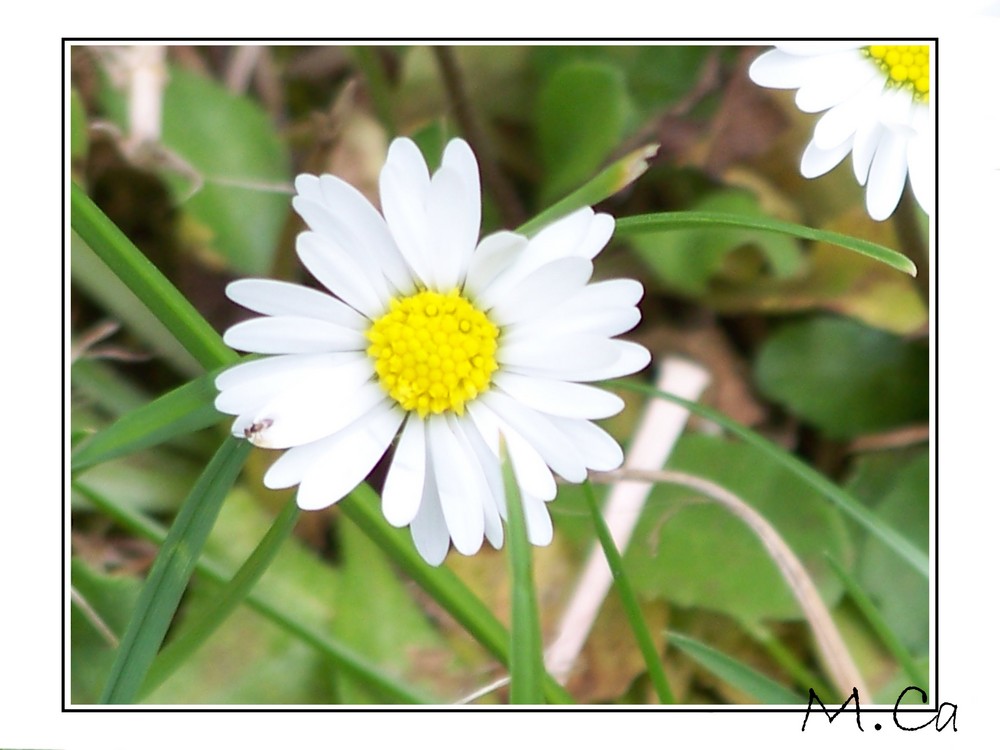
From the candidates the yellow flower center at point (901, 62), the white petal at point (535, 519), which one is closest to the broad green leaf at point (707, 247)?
the yellow flower center at point (901, 62)

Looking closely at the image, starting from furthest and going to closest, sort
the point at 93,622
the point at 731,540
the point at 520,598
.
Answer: the point at 731,540
the point at 93,622
the point at 520,598

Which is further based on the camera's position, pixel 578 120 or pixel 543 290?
pixel 578 120

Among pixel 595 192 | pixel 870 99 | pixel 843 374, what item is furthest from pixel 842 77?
pixel 843 374

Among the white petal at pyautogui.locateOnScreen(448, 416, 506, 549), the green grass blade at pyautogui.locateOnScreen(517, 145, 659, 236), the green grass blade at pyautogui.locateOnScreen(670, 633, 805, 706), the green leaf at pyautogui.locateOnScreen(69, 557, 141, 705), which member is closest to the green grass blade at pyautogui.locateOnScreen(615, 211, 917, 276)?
the green grass blade at pyautogui.locateOnScreen(517, 145, 659, 236)

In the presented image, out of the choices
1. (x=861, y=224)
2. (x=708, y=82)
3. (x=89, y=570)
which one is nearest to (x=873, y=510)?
(x=861, y=224)

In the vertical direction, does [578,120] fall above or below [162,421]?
above

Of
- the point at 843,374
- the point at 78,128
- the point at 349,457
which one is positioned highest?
the point at 78,128

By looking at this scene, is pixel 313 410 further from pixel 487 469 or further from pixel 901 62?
pixel 901 62

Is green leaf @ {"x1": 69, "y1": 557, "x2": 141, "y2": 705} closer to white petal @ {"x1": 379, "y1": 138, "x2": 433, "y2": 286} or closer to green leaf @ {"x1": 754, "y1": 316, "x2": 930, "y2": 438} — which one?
white petal @ {"x1": 379, "y1": 138, "x2": 433, "y2": 286}
